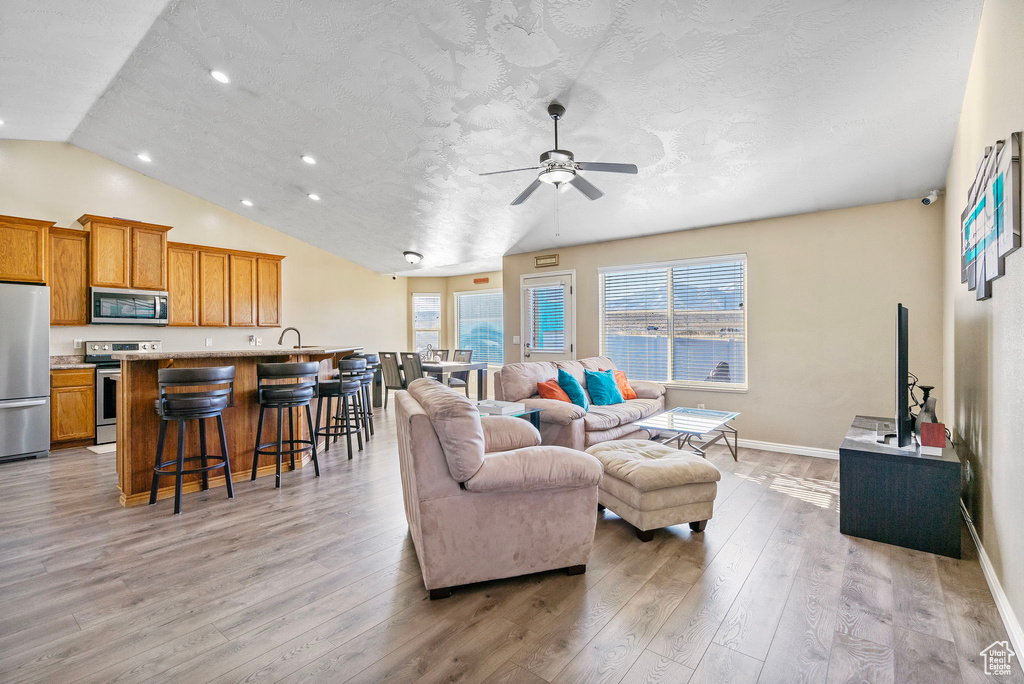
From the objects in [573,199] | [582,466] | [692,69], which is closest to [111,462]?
[582,466]

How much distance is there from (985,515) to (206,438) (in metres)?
4.93

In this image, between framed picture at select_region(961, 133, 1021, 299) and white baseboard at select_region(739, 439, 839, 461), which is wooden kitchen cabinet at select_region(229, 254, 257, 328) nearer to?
white baseboard at select_region(739, 439, 839, 461)

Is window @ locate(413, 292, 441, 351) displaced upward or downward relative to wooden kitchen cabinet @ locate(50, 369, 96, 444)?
upward

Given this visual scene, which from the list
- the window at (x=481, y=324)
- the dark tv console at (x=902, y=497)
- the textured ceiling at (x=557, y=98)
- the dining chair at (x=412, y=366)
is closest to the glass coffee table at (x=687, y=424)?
the dark tv console at (x=902, y=497)

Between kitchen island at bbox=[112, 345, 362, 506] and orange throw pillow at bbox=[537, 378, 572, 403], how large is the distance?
2.18 m

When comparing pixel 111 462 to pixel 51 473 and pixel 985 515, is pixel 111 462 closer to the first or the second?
pixel 51 473

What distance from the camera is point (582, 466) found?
217 cm

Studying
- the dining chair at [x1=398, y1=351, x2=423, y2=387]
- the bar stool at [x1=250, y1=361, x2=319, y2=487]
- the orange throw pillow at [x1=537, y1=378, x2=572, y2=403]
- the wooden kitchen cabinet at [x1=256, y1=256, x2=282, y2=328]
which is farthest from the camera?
the wooden kitchen cabinet at [x1=256, y1=256, x2=282, y2=328]

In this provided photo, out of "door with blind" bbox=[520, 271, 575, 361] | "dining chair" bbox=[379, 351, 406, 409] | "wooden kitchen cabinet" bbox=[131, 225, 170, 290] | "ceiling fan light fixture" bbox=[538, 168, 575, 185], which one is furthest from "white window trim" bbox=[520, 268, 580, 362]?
"wooden kitchen cabinet" bbox=[131, 225, 170, 290]

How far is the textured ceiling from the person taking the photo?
2.64 meters

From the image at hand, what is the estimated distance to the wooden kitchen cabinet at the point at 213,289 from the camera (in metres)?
6.26

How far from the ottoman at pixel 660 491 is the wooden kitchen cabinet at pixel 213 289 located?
19.5ft

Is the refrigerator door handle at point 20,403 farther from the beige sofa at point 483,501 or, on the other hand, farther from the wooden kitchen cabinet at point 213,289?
the beige sofa at point 483,501

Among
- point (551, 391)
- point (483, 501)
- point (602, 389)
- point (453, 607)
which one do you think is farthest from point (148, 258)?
point (453, 607)
